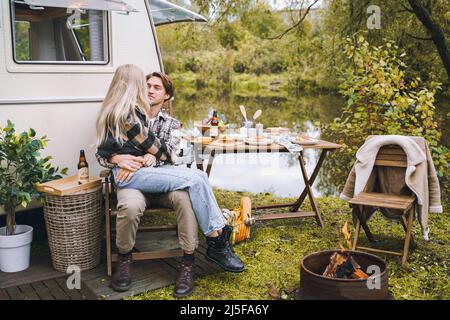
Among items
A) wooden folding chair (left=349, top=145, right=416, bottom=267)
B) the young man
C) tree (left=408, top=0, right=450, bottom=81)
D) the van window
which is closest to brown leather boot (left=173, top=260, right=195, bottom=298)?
the young man

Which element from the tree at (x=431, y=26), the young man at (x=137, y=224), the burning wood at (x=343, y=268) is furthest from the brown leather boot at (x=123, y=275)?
the tree at (x=431, y=26)

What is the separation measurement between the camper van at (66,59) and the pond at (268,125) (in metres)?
3.45

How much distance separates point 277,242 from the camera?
4535 mm

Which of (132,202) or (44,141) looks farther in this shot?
(44,141)

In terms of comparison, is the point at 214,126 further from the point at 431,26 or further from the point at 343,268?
the point at 431,26

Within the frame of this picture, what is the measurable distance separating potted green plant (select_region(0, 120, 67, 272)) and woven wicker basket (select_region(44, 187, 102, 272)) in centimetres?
16

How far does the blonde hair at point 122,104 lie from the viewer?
3547 mm

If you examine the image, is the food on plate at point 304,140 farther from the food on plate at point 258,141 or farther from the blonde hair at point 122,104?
the blonde hair at point 122,104

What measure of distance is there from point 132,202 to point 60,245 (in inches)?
30.4

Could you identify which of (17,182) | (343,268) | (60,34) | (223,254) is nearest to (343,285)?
(343,268)

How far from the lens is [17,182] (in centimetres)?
368

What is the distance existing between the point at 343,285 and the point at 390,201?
1.07 metres
